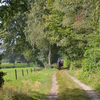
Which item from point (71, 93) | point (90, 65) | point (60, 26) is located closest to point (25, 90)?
point (71, 93)

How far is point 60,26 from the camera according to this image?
2044 cm

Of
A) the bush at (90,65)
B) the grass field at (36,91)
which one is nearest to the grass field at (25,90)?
the grass field at (36,91)

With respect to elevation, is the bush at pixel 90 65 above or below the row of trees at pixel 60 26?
below

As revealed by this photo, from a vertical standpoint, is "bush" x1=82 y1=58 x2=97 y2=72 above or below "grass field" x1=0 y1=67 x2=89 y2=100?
above

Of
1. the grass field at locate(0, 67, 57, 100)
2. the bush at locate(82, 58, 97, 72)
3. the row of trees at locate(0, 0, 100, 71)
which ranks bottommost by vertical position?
the grass field at locate(0, 67, 57, 100)

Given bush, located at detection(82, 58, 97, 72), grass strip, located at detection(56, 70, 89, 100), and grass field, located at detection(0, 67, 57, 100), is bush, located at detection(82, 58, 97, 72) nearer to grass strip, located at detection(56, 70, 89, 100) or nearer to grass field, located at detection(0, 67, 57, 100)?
grass strip, located at detection(56, 70, 89, 100)

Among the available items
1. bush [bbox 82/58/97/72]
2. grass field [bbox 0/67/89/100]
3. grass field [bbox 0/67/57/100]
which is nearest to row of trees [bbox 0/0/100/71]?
bush [bbox 82/58/97/72]

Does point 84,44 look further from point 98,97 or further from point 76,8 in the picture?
point 98,97

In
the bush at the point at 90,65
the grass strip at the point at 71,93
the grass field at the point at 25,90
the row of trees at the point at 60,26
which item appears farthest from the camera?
the bush at the point at 90,65

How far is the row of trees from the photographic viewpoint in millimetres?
9254

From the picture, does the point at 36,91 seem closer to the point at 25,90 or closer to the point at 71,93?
the point at 25,90

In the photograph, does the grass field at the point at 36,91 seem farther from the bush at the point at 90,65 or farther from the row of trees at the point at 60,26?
the row of trees at the point at 60,26

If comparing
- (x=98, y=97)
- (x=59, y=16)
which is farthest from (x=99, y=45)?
(x=59, y=16)

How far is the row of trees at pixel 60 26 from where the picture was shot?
925 centimetres
